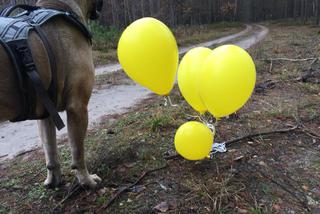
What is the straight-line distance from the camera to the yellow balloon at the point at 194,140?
3119mm

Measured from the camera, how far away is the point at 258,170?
332 centimetres

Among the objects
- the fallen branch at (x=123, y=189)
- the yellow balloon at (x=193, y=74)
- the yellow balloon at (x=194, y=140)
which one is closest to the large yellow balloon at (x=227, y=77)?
the yellow balloon at (x=193, y=74)

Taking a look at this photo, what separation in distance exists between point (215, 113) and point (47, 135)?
1.60 m

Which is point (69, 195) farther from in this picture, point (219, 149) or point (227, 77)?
point (227, 77)

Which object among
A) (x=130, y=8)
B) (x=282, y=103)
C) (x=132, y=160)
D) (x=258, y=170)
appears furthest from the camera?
(x=130, y=8)

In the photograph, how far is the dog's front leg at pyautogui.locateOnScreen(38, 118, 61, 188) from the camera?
334 centimetres

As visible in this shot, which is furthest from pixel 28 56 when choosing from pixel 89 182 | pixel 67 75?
pixel 89 182

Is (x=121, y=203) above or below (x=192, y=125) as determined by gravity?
below

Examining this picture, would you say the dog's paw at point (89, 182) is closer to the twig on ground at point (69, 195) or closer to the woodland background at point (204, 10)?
the twig on ground at point (69, 195)

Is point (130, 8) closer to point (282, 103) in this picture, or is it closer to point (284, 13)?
point (282, 103)

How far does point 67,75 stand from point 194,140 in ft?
4.02

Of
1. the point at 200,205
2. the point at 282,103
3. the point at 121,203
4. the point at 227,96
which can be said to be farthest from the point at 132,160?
the point at 282,103

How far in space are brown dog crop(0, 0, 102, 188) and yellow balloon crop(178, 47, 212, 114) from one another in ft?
2.90

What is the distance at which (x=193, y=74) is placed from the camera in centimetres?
316
